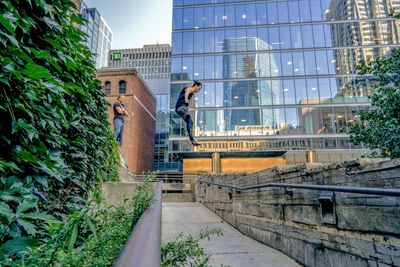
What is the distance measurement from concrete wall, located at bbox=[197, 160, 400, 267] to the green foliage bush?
9.03 feet

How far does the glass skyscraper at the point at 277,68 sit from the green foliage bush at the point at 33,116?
2230cm

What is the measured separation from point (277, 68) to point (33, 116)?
89.5ft

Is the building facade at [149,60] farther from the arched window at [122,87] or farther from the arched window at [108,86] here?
the arched window at [108,86]

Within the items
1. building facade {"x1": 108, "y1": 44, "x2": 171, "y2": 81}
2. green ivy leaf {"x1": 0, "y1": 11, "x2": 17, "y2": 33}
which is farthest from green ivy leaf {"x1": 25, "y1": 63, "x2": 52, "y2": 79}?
building facade {"x1": 108, "y1": 44, "x2": 171, "y2": 81}

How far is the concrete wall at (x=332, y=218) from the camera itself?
2.22m

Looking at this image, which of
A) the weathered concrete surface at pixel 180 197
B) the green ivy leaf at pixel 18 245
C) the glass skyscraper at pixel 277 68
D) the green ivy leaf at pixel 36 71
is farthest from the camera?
the glass skyscraper at pixel 277 68

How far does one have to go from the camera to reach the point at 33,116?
1668 mm

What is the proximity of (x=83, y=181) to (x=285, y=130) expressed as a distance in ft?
77.7

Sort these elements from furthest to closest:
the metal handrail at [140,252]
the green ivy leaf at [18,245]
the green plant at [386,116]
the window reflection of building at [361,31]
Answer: the window reflection of building at [361,31] < the green plant at [386,116] < the green ivy leaf at [18,245] < the metal handrail at [140,252]

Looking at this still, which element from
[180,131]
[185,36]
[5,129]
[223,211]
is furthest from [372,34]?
[5,129]

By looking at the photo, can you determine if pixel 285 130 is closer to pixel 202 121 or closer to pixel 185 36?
pixel 202 121

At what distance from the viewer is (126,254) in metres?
0.51

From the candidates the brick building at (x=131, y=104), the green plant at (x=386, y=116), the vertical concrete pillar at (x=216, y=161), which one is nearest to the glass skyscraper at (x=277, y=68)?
the vertical concrete pillar at (x=216, y=161)

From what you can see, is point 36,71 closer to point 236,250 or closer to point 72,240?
Result: point 72,240
